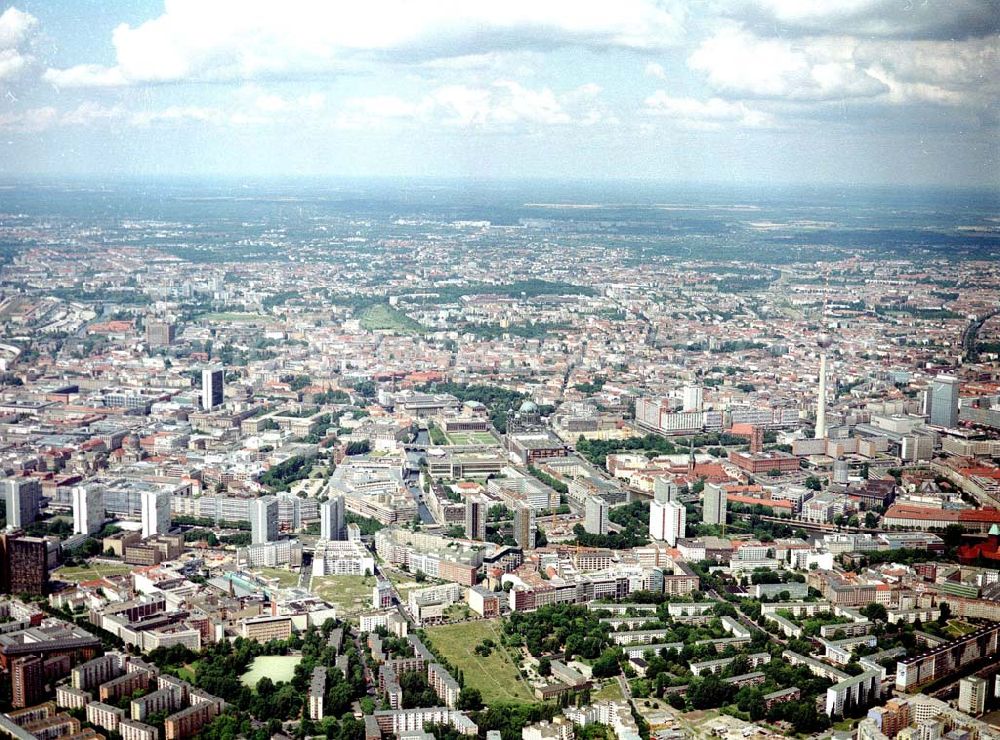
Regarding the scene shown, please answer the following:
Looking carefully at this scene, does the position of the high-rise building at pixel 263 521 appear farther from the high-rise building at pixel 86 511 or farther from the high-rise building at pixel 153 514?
the high-rise building at pixel 86 511

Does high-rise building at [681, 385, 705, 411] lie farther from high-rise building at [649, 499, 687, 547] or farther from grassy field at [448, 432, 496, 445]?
high-rise building at [649, 499, 687, 547]

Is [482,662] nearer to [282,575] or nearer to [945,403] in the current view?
[282,575]

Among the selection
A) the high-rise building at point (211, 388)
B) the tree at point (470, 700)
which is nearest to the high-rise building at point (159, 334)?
the high-rise building at point (211, 388)

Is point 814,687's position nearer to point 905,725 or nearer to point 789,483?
point 905,725

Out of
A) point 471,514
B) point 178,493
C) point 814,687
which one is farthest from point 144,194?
point 814,687

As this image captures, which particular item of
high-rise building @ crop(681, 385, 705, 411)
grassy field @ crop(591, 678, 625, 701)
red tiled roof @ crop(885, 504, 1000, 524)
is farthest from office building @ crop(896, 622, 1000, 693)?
high-rise building @ crop(681, 385, 705, 411)

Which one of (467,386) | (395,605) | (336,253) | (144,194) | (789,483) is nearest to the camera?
(395,605)

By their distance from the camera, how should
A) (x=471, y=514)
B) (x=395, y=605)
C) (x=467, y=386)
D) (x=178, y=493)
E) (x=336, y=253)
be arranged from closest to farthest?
(x=395, y=605) → (x=471, y=514) → (x=178, y=493) → (x=467, y=386) → (x=336, y=253)

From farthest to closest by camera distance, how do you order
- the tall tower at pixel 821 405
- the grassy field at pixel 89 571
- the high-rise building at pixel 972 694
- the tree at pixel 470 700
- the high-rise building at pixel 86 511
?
the tall tower at pixel 821 405, the high-rise building at pixel 86 511, the grassy field at pixel 89 571, the tree at pixel 470 700, the high-rise building at pixel 972 694
